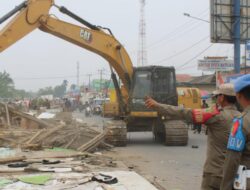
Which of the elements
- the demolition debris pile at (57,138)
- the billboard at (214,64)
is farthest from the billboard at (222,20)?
the demolition debris pile at (57,138)

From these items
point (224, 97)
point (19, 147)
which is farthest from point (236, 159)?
point (19, 147)

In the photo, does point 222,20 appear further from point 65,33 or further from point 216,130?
point 216,130

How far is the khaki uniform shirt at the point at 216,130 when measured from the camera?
4.98 meters

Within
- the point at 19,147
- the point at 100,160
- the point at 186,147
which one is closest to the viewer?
the point at 100,160

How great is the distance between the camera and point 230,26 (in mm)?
31391

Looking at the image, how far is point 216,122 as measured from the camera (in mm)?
5023

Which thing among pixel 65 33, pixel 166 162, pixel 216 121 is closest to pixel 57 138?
pixel 166 162

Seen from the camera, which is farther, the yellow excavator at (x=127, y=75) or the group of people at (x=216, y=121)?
the yellow excavator at (x=127, y=75)

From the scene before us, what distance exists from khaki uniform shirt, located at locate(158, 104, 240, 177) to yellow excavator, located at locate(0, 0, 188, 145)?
1278 centimetres

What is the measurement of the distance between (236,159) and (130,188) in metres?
5.70

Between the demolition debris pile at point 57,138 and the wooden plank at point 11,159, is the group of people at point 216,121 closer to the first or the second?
the wooden plank at point 11,159

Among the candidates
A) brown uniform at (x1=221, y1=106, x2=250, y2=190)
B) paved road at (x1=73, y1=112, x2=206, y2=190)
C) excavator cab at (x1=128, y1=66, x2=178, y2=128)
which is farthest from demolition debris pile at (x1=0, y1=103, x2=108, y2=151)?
brown uniform at (x1=221, y1=106, x2=250, y2=190)

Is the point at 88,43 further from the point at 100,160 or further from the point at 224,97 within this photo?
the point at 224,97

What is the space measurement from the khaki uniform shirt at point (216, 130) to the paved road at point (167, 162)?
4.87 metres
